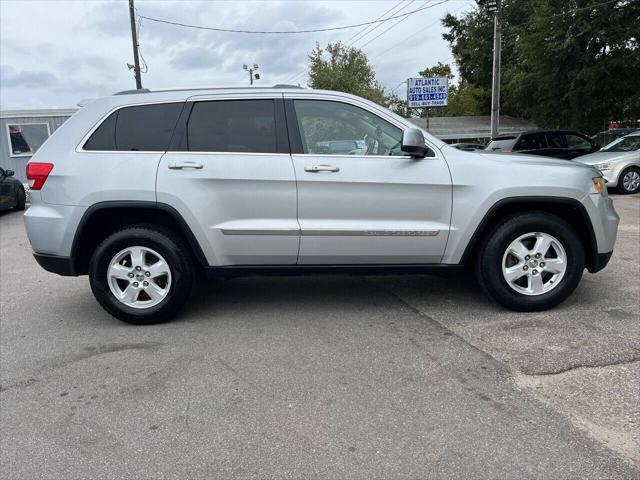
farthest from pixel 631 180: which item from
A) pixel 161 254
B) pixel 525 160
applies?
pixel 161 254

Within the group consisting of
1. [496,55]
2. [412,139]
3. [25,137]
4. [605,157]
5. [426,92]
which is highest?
[496,55]

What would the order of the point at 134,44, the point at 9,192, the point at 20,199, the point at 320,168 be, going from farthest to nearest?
the point at 134,44 < the point at 20,199 < the point at 9,192 < the point at 320,168

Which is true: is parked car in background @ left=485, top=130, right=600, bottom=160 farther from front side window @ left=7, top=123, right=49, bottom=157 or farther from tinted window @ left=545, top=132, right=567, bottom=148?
front side window @ left=7, top=123, right=49, bottom=157

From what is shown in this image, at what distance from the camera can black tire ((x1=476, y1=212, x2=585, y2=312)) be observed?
4.32 m

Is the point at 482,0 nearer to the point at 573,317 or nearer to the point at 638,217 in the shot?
the point at 638,217

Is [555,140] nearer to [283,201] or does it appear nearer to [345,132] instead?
[345,132]

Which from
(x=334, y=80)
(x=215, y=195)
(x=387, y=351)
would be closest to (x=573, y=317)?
(x=387, y=351)

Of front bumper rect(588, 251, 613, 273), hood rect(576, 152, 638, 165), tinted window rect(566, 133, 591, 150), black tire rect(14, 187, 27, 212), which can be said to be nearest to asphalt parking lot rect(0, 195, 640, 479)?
front bumper rect(588, 251, 613, 273)

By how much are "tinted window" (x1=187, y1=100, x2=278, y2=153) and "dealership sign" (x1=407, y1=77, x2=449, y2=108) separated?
1591 centimetres

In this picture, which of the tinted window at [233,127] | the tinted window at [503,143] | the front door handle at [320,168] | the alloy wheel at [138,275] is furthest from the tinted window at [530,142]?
the alloy wheel at [138,275]

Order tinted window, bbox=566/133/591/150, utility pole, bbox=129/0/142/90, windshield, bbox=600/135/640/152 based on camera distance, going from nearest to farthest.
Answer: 1. windshield, bbox=600/135/640/152
2. tinted window, bbox=566/133/591/150
3. utility pole, bbox=129/0/142/90

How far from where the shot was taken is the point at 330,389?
10.7ft

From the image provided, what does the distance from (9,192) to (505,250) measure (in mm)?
13692

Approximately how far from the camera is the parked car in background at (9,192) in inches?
533
